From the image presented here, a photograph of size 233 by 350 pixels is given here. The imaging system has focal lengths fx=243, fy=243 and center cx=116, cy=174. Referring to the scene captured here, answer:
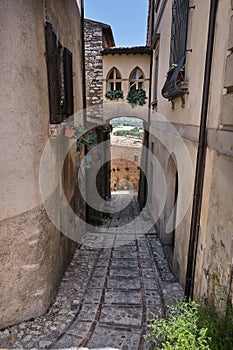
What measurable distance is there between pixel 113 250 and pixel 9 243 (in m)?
3.45

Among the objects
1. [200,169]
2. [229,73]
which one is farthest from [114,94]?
[229,73]

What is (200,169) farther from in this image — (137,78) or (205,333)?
(137,78)

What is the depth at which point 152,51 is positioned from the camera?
32.1ft

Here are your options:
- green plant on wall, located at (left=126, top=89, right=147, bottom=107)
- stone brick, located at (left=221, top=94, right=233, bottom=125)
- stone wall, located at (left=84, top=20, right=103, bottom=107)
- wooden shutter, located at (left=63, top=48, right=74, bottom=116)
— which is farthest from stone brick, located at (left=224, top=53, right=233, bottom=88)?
stone wall, located at (left=84, top=20, right=103, bottom=107)

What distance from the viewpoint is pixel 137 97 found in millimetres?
10094

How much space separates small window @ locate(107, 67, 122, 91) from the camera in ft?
33.8

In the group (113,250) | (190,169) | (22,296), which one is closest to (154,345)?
(22,296)

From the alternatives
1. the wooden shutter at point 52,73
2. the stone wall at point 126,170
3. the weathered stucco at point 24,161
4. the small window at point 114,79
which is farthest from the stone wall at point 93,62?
the stone wall at point 126,170

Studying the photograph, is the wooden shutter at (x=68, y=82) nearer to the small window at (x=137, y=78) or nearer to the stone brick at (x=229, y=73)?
the stone brick at (x=229, y=73)

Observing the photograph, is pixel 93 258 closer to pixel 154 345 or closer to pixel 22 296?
pixel 22 296

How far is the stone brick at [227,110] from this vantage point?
2.70 meters

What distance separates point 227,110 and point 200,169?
108 centimetres

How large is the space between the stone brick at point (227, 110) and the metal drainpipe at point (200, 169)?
1.94ft

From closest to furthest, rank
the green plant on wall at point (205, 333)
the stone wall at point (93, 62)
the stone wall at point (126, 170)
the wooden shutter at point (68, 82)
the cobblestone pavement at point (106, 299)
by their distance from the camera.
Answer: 1. the green plant on wall at point (205, 333)
2. the cobblestone pavement at point (106, 299)
3. the wooden shutter at point (68, 82)
4. the stone wall at point (93, 62)
5. the stone wall at point (126, 170)
